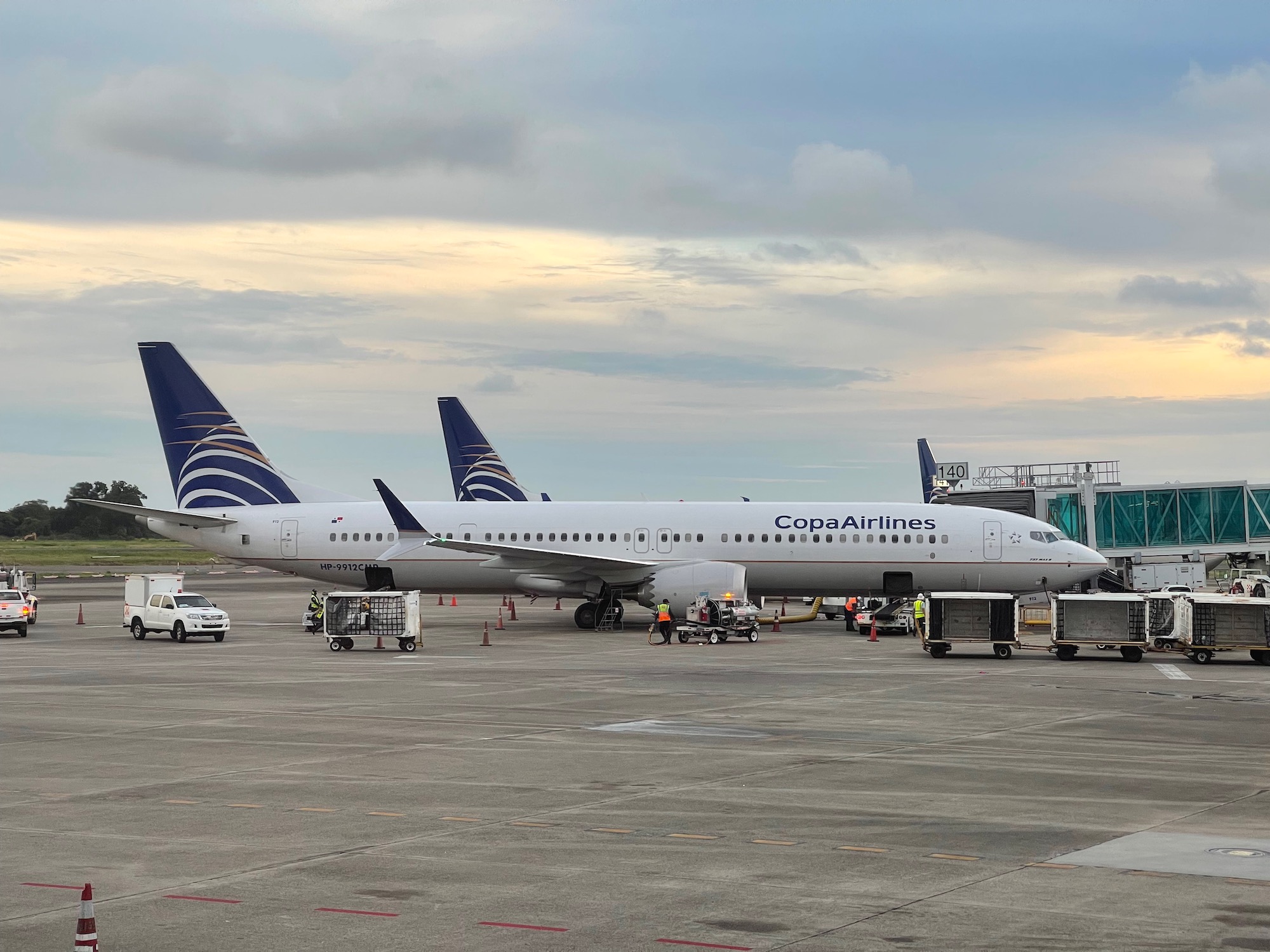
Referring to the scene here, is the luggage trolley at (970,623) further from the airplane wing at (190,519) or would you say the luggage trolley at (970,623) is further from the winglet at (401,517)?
the airplane wing at (190,519)

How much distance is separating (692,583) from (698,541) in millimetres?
2487

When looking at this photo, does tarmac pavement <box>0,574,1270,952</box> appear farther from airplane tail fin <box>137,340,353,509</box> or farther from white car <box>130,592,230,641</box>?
airplane tail fin <box>137,340,353,509</box>

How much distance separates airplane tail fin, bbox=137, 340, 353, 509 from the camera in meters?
53.9

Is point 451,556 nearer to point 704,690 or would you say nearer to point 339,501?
point 339,501

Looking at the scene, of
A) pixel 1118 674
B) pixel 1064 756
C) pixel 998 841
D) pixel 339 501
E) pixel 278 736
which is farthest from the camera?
pixel 339 501

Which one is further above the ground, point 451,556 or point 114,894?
point 451,556

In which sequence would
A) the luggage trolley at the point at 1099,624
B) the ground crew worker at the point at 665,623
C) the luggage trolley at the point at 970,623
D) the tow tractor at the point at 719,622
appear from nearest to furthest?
the luggage trolley at the point at 1099,624 → the luggage trolley at the point at 970,623 → the ground crew worker at the point at 665,623 → the tow tractor at the point at 719,622

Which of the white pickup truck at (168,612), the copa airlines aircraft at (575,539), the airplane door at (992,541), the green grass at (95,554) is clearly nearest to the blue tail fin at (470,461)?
the copa airlines aircraft at (575,539)

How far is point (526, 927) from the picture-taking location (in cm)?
1066

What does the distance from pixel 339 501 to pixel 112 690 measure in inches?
1063

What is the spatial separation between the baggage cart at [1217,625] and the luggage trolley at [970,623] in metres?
4.52

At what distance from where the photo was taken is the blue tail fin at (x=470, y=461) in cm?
7350

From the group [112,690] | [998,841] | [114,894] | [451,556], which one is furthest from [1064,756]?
[451,556]

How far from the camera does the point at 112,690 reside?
28.8 meters
